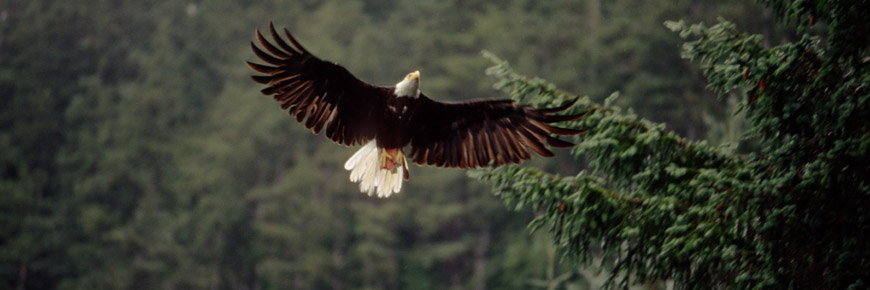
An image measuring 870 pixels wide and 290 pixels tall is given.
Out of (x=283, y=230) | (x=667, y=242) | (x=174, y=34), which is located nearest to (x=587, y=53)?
(x=283, y=230)

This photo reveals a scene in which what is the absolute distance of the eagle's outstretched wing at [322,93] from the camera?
4.83 meters

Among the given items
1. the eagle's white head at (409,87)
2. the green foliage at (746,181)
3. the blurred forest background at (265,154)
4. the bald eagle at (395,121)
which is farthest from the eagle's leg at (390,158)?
the blurred forest background at (265,154)

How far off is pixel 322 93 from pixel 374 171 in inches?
24.9

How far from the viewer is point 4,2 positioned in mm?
32031

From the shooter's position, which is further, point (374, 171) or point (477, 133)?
point (374, 171)

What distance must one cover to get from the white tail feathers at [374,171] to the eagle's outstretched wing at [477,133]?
18 cm

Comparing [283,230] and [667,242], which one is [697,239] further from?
[283,230]

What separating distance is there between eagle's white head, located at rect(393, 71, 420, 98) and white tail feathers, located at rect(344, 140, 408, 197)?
52 cm

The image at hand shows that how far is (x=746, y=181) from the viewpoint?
4.39 metres

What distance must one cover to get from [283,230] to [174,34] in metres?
11.3

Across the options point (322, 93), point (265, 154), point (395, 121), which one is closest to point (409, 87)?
point (395, 121)

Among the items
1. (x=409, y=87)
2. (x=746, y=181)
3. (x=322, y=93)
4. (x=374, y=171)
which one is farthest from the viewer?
(x=374, y=171)

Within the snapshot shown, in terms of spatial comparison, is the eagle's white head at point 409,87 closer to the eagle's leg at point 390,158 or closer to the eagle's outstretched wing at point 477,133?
the eagle's outstretched wing at point 477,133

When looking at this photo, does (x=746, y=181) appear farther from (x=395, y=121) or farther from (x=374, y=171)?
(x=374, y=171)
